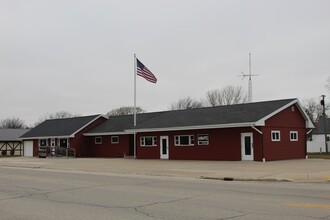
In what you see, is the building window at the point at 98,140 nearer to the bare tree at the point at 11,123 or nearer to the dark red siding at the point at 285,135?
the dark red siding at the point at 285,135

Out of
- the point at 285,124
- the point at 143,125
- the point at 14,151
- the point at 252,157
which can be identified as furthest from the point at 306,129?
the point at 14,151

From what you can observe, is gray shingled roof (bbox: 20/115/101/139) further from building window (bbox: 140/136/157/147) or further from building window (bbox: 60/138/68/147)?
building window (bbox: 140/136/157/147)

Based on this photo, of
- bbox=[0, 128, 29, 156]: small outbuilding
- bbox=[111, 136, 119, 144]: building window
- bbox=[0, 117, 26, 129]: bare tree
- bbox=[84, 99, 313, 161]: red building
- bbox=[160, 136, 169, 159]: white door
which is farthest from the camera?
bbox=[0, 117, 26, 129]: bare tree

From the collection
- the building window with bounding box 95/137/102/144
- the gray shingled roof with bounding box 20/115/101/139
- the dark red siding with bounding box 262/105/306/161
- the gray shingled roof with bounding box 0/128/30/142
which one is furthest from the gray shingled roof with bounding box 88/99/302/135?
the gray shingled roof with bounding box 0/128/30/142

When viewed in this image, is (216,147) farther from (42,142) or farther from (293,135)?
(42,142)

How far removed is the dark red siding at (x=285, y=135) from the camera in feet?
99.5

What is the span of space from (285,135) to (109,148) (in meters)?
19.8

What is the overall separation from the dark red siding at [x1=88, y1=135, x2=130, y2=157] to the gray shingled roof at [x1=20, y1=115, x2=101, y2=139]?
2.27m

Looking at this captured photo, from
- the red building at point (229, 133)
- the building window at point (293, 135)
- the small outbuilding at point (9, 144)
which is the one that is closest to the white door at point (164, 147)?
the red building at point (229, 133)

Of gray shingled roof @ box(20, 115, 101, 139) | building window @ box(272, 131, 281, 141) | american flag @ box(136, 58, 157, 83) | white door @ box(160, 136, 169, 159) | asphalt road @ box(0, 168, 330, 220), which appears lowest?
asphalt road @ box(0, 168, 330, 220)

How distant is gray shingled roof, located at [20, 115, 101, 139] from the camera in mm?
47469

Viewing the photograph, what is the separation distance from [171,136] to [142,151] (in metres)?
3.95

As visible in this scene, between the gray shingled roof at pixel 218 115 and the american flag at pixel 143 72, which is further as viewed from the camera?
the american flag at pixel 143 72

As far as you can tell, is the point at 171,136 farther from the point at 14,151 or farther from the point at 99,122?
the point at 14,151
